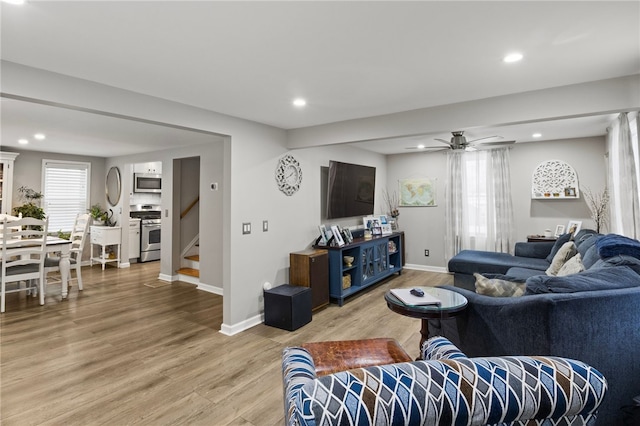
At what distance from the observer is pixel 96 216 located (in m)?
6.62

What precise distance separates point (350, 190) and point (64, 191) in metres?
5.85

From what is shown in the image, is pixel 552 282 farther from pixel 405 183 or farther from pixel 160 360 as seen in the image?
pixel 405 183

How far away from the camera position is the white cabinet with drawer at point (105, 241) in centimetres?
644

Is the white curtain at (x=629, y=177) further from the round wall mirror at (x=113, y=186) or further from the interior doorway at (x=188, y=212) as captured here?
the round wall mirror at (x=113, y=186)

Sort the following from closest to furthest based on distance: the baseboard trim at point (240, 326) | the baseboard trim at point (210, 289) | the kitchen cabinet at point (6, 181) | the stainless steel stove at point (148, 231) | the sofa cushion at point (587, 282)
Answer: the sofa cushion at point (587, 282), the baseboard trim at point (240, 326), the baseboard trim at point (210, 289), the kitchen cabinet at point (6, 181), the stainless steel stove at point (148, 231)

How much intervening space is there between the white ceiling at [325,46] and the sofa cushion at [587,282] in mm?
1375

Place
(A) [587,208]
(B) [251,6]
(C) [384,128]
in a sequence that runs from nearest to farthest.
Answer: (B) [251,6]
(C) [384,128]
(A) [587,208]

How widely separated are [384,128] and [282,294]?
213 cm

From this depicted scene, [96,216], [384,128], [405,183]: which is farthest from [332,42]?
[96,216]

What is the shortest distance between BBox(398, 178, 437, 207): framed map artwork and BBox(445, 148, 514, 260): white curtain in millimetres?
322

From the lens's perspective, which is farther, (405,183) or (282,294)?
(405,183)

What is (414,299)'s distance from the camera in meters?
2.10

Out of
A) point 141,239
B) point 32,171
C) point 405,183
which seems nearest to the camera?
point 32,171

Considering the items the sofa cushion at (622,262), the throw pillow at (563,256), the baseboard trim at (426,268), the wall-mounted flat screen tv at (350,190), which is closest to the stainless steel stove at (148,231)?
the wall-mounted flat screen tv at (350,190)
